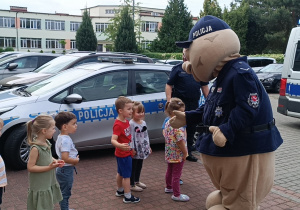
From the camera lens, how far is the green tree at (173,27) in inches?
1922

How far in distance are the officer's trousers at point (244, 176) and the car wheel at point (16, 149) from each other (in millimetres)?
3251

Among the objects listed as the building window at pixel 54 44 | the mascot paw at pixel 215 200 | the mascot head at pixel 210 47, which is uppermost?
the building window at pixel 54 44

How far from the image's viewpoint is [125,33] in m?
33.2

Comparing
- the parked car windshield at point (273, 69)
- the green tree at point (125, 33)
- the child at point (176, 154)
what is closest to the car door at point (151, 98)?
the child at point (176, 154)

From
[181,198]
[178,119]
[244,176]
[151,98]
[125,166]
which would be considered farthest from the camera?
[151,98]

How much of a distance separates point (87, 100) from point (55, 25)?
6538 centimetres

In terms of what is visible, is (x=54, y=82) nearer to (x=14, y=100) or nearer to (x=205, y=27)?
(x=14, y=100)

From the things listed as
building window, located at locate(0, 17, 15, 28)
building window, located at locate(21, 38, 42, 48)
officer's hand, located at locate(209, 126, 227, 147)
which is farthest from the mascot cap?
building window, located at locate(21, 38, 42, 48)

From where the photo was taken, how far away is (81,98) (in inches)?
230

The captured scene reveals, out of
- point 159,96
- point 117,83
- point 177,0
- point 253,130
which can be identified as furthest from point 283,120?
point 177,0

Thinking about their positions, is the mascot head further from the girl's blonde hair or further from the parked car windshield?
the parked car windshield

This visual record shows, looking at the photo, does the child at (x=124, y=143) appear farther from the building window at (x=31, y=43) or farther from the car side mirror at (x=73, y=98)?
the building window at (x=31, y=43)

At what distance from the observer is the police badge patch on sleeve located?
305 centimetres

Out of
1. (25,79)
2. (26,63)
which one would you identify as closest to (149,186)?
(25,79)
